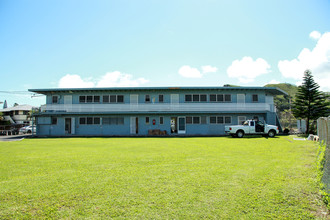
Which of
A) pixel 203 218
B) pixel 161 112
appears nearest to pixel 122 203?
pixel 203 218

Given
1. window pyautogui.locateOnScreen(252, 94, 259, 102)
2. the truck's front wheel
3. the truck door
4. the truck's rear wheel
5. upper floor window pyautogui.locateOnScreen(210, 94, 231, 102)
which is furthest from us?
window pyautogui.locateOnScreen(252, 94, 259, 102)

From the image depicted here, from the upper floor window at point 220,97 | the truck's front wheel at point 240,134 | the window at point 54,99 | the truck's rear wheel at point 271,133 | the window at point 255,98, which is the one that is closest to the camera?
the truck's front wheel at point 240,134

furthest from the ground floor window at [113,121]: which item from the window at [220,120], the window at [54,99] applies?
the window at [220,120]

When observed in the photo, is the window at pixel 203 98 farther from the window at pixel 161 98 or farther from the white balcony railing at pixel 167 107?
the window at pixel 161 98

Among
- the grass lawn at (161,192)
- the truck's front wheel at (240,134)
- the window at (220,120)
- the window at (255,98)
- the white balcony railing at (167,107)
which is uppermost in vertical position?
the window at (255,98)

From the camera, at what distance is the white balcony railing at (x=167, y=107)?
96.3ft

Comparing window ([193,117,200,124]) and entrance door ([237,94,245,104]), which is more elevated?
entrance door ([237,94,245,104])

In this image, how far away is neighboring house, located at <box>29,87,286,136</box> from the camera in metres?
29.4

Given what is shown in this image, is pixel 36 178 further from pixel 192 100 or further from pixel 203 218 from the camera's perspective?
pixel 192 100

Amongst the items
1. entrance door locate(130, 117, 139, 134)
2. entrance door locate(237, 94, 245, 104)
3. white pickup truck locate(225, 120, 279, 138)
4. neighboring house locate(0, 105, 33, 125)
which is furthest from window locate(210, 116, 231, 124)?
neighboring house locate(0, 105, 33, 125)

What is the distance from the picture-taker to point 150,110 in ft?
96.1

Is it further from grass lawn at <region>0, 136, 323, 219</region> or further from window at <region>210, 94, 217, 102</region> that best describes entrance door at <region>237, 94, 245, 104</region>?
grass lawn at <region>0, 136, 323, 219</region>

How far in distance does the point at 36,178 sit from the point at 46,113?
83.4 feet

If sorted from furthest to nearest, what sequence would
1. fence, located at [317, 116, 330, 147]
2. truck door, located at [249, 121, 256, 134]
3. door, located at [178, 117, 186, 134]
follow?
door, located at [178, 117, 186, 134] < truck door, located at [249, 121, 256, 134] < fence, located at [317, 116, 330, 147]
